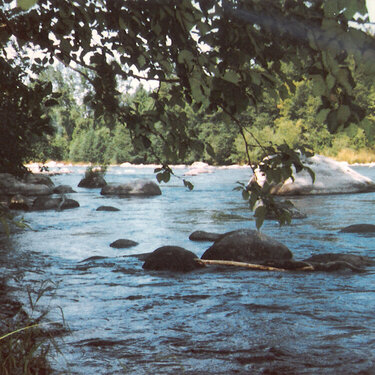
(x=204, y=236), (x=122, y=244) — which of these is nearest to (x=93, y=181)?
(x=204, y=236)

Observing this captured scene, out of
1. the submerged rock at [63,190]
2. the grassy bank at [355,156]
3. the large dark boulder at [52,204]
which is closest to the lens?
the large dark boulder at [52,204]

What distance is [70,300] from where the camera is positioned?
5.38 meters

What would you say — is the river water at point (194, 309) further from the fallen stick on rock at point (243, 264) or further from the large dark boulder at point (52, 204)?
the large dark boulder at point (52, 204)

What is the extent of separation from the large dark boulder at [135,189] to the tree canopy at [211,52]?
15.0m

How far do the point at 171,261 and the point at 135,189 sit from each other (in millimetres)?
12203

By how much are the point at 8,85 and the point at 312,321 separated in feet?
9.56

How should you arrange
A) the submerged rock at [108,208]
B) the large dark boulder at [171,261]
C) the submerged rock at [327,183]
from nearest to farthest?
the large dark boulder at [171,261], the submerged rock at [108,208], the submerged rock at [327,183]

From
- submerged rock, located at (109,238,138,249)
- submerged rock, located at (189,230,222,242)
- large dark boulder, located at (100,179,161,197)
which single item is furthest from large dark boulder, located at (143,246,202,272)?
large dark boulder, located at (100,179,161,197)

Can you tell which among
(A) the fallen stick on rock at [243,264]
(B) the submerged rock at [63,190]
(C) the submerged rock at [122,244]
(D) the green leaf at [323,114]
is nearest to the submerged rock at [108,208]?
(C) the submerged rock at [122,244]

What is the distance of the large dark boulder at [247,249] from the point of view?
7262 millimetres

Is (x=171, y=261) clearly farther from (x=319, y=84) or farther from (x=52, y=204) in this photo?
(x=52, y=204)

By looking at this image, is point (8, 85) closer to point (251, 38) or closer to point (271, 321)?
point (251, 38)

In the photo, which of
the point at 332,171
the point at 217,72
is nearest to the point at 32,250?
the point at 217,72

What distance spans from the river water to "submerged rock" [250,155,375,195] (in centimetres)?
846
